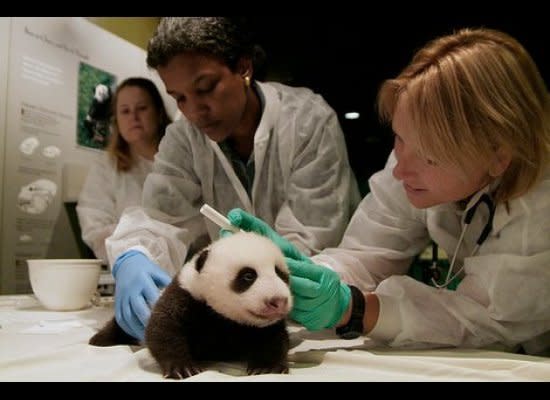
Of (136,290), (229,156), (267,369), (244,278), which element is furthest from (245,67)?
(267,369)

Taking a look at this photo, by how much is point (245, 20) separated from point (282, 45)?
0.94ft

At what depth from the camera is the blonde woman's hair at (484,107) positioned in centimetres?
97

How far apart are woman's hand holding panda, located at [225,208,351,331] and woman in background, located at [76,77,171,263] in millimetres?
989

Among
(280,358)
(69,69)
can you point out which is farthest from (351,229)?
(69,69)

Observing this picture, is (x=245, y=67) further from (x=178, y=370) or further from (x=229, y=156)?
(x=178, y=370)

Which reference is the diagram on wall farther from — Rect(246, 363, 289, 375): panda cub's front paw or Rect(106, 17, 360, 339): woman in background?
Rect(246, 363, 289, 375): panda cub's front paw

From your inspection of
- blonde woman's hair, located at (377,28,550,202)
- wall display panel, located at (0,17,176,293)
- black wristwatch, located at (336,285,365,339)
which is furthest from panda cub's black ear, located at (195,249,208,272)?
wall display panel, located at (0,17,176,293)

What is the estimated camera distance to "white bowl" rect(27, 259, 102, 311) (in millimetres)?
1520

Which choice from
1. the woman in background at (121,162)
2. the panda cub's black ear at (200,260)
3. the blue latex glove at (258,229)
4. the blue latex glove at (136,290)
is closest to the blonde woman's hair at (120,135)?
the woman in background at (121,162)

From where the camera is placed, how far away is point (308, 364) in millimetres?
903

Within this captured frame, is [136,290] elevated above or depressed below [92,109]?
below

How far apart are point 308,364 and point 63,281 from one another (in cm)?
94

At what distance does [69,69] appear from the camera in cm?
216

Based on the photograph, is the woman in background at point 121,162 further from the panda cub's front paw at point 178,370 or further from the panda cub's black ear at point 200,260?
the panda cub's front paw at point 178,370
